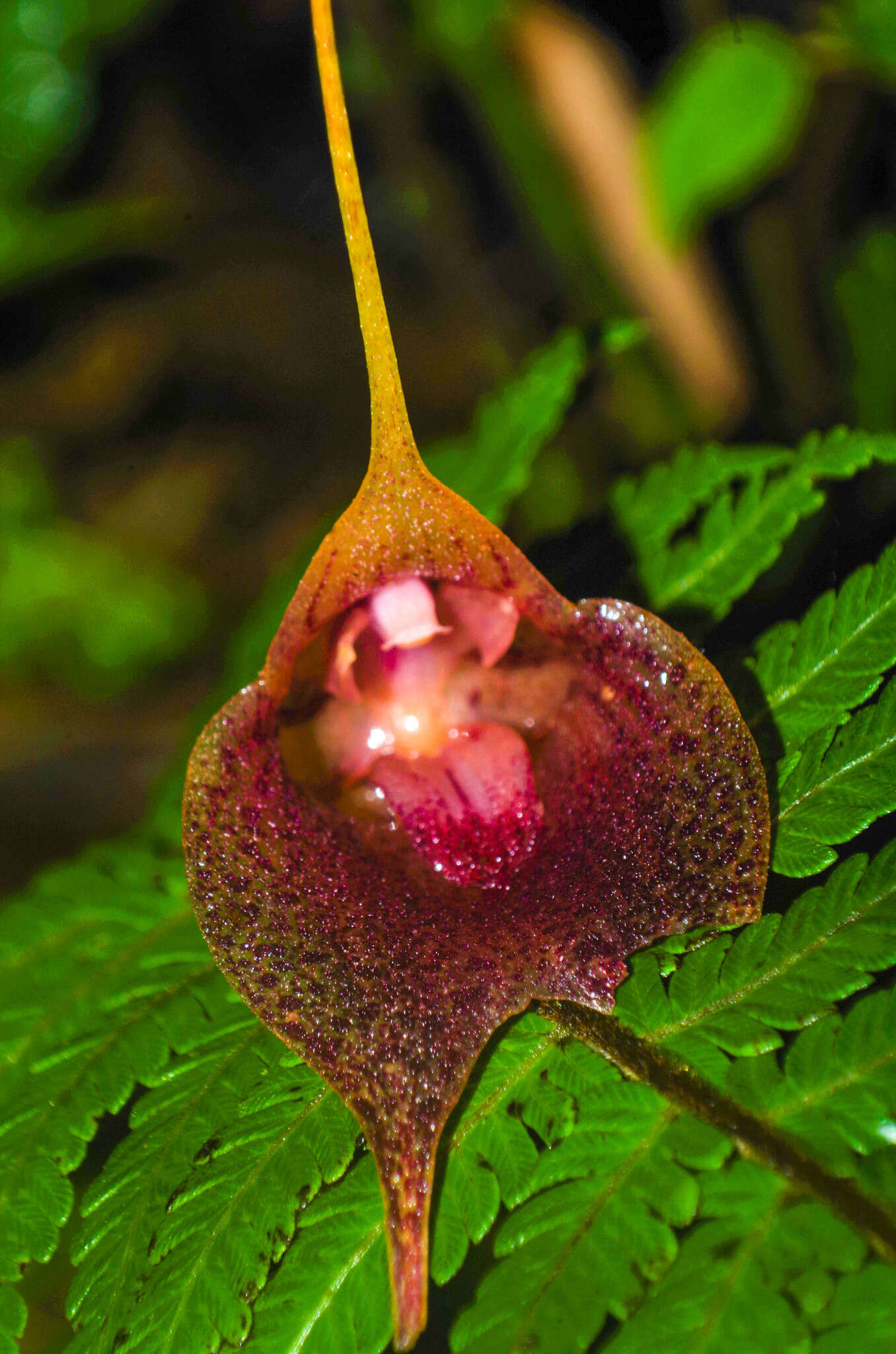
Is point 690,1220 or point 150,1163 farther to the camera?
point 150,1163

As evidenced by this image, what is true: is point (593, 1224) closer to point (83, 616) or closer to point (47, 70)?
point (83, 616)

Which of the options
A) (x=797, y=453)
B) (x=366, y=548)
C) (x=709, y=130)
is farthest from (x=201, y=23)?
(x=366, y=548)

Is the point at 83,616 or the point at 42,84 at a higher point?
the point at 42,84

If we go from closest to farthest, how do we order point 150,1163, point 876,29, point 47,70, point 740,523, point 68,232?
point 150,1163
point 740,523
point 876,29
point 47,70
point 68,232

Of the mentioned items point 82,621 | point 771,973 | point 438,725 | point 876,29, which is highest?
point 876,29

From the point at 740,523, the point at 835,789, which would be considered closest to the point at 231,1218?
the point at 835,789

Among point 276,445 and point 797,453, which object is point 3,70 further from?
point 797,453
